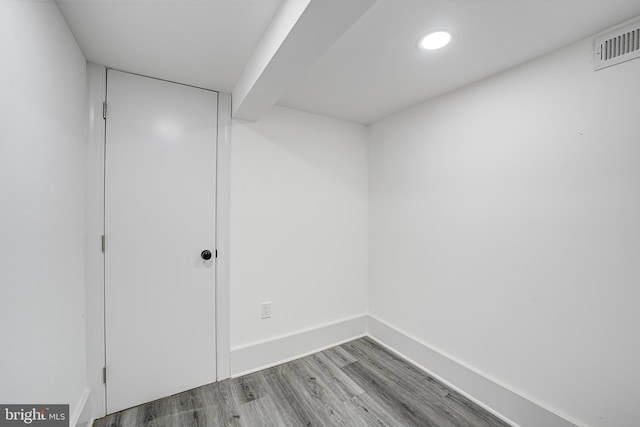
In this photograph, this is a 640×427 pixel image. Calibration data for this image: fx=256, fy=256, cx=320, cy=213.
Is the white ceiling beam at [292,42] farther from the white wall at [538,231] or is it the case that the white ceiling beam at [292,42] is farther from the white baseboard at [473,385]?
the white baseboard at [473,385]

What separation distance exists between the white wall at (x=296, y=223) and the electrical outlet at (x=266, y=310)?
1.5 inches

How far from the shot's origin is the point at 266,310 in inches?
85.1

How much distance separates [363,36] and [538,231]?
4.87 feet

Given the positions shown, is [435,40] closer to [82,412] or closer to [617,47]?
[617,47]

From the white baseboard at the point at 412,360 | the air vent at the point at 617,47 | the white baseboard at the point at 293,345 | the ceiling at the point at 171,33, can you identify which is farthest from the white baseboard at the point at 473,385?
the ceiling at the point at 171,33

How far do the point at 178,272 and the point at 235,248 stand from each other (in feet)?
1.38

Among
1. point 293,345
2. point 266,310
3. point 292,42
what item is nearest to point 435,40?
point 292,42

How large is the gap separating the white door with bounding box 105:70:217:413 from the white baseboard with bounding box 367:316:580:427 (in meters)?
1.59

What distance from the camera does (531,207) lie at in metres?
1.53

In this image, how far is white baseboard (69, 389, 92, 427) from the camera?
52.6 inches

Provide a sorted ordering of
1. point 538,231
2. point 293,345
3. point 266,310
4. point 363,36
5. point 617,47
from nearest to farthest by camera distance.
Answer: point 617,47 → point 363,36 → point 538,231 → point 266,310 → point 293,345

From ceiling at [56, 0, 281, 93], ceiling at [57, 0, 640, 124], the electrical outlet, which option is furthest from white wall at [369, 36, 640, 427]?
ceiling at [56, 0, 281, 93]

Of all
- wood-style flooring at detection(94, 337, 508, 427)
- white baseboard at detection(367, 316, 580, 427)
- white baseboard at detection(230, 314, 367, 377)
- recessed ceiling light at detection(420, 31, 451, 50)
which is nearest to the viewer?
recessed ceiling light at detection(420, 31, 451, 50)

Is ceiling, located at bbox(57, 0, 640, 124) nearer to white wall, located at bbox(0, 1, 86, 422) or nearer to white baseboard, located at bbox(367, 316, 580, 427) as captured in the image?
white wall, located at bbox(0, 1, 86, 422)
